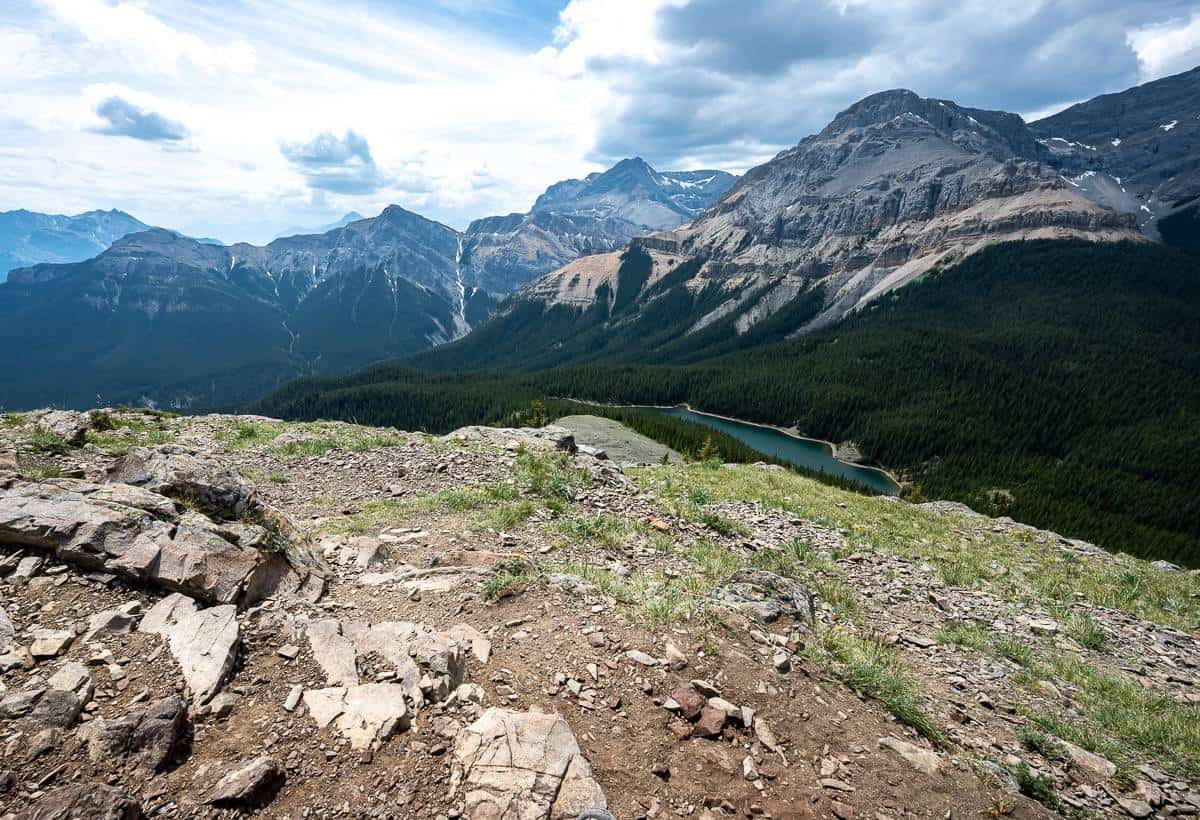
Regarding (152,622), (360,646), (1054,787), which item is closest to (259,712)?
(360,646)

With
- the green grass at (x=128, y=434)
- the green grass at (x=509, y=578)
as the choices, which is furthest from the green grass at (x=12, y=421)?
the green grass at (x=509, y=578)

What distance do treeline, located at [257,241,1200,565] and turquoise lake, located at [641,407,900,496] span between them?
5038 millimetres

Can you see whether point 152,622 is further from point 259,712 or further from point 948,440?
point 948,440

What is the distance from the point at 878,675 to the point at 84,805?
1026 centimetres

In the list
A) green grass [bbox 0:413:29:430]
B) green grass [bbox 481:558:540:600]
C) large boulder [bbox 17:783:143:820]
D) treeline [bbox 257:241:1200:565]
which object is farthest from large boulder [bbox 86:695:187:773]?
treeline [bbox 257:241:1200:565]

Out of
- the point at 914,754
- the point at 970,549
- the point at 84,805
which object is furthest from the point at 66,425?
the point at 970,549

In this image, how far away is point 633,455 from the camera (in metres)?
60.6

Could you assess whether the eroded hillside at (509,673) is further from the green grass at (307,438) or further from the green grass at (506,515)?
the green grass at (307,438)

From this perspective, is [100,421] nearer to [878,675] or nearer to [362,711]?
[362,711]

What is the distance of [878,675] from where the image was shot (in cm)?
862

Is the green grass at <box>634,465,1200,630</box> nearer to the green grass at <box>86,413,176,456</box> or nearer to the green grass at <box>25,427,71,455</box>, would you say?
the green grass at <box>25,427,71,455</box>

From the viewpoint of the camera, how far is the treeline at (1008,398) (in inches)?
3809

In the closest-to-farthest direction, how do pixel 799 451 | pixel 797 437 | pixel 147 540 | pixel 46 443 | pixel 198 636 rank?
pixel 198 636 < pixel 147 540 < pixel 46 443 < pixel 799 451 < pixel 797 437

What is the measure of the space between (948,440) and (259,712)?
144 meters
